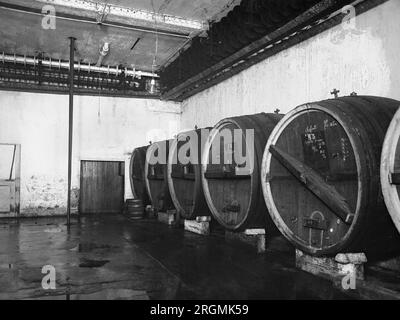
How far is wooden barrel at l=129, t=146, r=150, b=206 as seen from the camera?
27.6 ft

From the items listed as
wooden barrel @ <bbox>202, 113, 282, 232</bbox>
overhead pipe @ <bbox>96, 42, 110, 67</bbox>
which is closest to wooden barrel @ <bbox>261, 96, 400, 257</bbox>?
wooden barrel @ <bbox>202, 113, 282, 232</bbox>

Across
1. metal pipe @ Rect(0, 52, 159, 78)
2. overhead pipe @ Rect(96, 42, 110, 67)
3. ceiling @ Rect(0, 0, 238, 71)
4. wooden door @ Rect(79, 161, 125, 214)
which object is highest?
ceiling @ Rect(0, 0, 238, 71)

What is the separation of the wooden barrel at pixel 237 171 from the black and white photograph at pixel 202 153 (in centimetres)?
3

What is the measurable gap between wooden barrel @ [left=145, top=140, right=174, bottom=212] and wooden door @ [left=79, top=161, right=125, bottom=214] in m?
1.94

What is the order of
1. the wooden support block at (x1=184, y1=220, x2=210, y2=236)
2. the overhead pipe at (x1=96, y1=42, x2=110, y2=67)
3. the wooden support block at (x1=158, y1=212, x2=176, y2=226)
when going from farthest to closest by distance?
the overhead pipe at (x1=96, y1=42, x2=110, y2=67)
the wooden support block at (x1=158, y1=212, x2=176, y2=226)
the wooden support block at (x1=184, y1=220, x2=210, y2=236)

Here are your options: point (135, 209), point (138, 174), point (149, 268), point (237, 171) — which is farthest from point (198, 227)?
point (138, 174)

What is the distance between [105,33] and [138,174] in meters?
3.40

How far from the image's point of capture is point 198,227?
582 cm

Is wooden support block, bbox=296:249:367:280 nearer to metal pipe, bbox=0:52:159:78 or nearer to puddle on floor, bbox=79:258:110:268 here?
puddle on floor, bbox=79:258:110:268

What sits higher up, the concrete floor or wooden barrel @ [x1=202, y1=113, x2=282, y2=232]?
wooden barrel @ [x1=202, y1=113, x2=282, y2=232]

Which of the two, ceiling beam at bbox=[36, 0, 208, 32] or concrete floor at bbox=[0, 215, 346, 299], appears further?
ceiling beam at bbox=[36, 0, 208, 32]

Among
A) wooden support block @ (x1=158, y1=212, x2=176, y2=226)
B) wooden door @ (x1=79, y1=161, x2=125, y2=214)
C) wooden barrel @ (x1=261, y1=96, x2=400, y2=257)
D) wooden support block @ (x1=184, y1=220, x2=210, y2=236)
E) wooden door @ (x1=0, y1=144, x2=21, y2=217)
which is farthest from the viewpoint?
wooden door @ (x1=79, y1=161, x2=125, y2=214)

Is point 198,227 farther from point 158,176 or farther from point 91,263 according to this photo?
point 91,263
